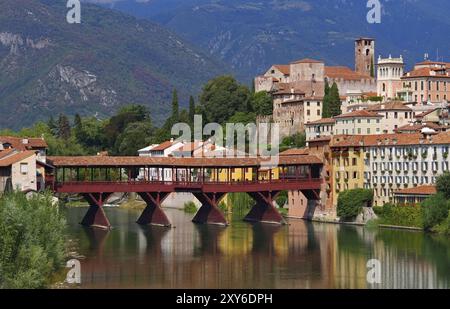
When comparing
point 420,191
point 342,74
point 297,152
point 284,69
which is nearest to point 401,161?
point 420,191

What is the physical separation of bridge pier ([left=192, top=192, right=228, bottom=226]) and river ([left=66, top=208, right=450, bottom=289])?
224 centimetres

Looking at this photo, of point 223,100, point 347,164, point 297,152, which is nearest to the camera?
point 347,164

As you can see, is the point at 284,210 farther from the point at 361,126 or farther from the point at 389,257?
the point at 389,257

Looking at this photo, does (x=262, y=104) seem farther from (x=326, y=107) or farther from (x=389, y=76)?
(x=389, y=76)

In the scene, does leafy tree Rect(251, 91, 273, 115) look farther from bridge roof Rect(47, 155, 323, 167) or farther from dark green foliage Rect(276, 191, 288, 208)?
bridge roof Rect(47, 155, 323, 167)

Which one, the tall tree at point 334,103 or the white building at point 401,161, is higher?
the tall tree at point 334,103

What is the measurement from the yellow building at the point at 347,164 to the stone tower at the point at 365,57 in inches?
2599

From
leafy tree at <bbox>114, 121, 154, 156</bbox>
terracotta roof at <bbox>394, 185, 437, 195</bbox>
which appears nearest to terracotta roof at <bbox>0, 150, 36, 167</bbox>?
terracotta roof at <bbox>394, 185, 437, 195</bbox>

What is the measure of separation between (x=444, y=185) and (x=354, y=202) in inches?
471

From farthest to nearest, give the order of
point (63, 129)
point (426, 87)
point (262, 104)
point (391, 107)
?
point (63, 129) → point (262, 104) → point (426, 87) → point (391, 107)

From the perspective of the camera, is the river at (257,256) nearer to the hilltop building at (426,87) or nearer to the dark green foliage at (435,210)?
the dark green foliage at (435,210)

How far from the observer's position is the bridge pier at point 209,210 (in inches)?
3900

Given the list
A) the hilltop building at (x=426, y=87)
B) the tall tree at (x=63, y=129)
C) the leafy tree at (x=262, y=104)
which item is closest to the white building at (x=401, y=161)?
the hilltop building at (x=426, y=87)

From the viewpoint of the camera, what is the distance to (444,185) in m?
87.2
